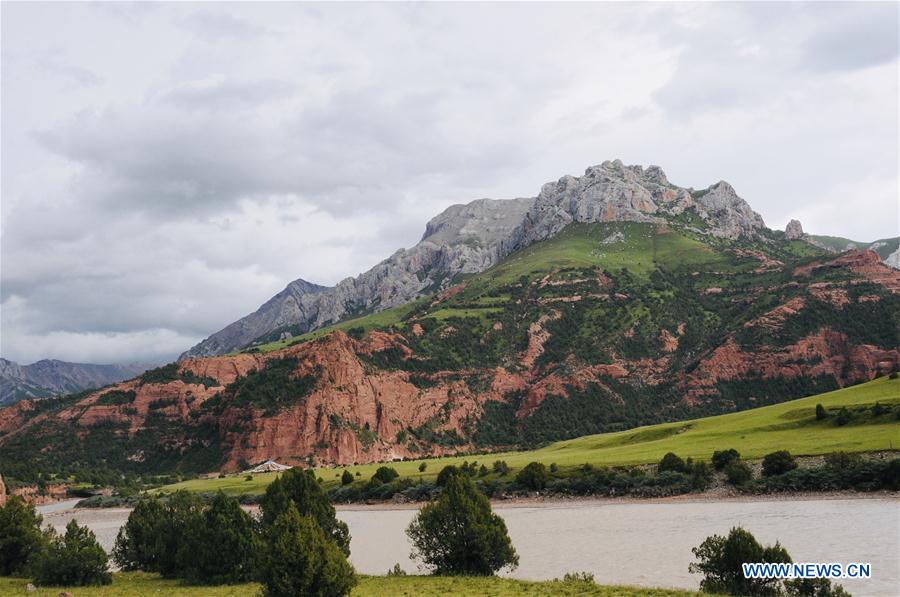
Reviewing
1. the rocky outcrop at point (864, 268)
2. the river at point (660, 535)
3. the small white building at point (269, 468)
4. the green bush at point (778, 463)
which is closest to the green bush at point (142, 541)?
the river at point (660, 535)

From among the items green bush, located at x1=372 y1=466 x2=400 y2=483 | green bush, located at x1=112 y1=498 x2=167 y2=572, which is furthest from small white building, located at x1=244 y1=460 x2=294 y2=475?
green bush, located at x1=112 y1=498 x2=167 y2=572

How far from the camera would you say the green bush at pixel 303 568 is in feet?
83.2

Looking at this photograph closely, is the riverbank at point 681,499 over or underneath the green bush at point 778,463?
underneath

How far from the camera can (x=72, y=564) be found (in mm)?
35250

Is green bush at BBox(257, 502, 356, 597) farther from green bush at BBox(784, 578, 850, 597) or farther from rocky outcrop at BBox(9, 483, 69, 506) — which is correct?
rocky outcrop at BBox(9, 483, 69, 506)

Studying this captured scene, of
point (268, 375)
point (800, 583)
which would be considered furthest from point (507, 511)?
point (268, 375)

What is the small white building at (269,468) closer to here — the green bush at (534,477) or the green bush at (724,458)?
the green bush at (534,477)

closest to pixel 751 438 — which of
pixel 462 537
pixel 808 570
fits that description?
pixel 808 570

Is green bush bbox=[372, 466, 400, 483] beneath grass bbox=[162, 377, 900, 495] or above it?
beneath

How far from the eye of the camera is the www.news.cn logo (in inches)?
1058

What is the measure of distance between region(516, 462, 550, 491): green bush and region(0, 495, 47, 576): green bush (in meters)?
53.2

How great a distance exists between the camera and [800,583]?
25250mm

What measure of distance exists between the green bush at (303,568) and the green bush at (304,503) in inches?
569

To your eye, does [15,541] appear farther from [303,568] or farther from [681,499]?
[681,499]
